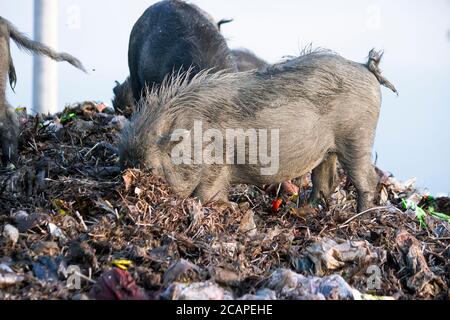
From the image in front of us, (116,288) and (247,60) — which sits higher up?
(247,60)

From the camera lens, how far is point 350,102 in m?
6.45

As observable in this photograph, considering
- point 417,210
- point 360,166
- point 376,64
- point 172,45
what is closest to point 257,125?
point 360,166

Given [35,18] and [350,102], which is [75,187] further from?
[35,18]

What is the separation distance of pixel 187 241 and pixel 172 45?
132 inches

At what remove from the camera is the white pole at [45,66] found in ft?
32.6

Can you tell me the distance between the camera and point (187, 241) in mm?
5355

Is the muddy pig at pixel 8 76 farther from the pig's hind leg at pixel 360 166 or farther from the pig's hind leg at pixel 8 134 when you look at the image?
the pig's hind leg at pixel 360 166

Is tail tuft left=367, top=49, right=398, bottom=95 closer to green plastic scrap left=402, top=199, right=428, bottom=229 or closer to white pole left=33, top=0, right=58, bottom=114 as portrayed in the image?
green plastic scrap left=402, top=199, right=428, bottom=229

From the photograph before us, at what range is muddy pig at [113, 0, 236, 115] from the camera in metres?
7.91

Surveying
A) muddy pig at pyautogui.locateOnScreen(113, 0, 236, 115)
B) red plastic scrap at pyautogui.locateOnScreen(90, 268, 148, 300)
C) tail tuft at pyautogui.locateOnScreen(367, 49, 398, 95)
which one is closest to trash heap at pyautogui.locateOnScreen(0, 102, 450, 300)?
red plastic scrap at pyautogui.locateOnScreen(90, 268, 148, 300)

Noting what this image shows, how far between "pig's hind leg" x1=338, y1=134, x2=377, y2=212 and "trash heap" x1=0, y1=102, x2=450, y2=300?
5.5 inches

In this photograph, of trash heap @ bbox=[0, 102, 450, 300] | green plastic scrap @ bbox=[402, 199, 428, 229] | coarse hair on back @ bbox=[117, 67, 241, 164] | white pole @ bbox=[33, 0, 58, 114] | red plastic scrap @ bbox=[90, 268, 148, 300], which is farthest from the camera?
white pole @ bbox=[33, 0, 58, 114]

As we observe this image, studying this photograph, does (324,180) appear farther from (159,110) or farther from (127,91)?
(127,91)

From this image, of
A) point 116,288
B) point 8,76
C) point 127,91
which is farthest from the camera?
point 127,91
